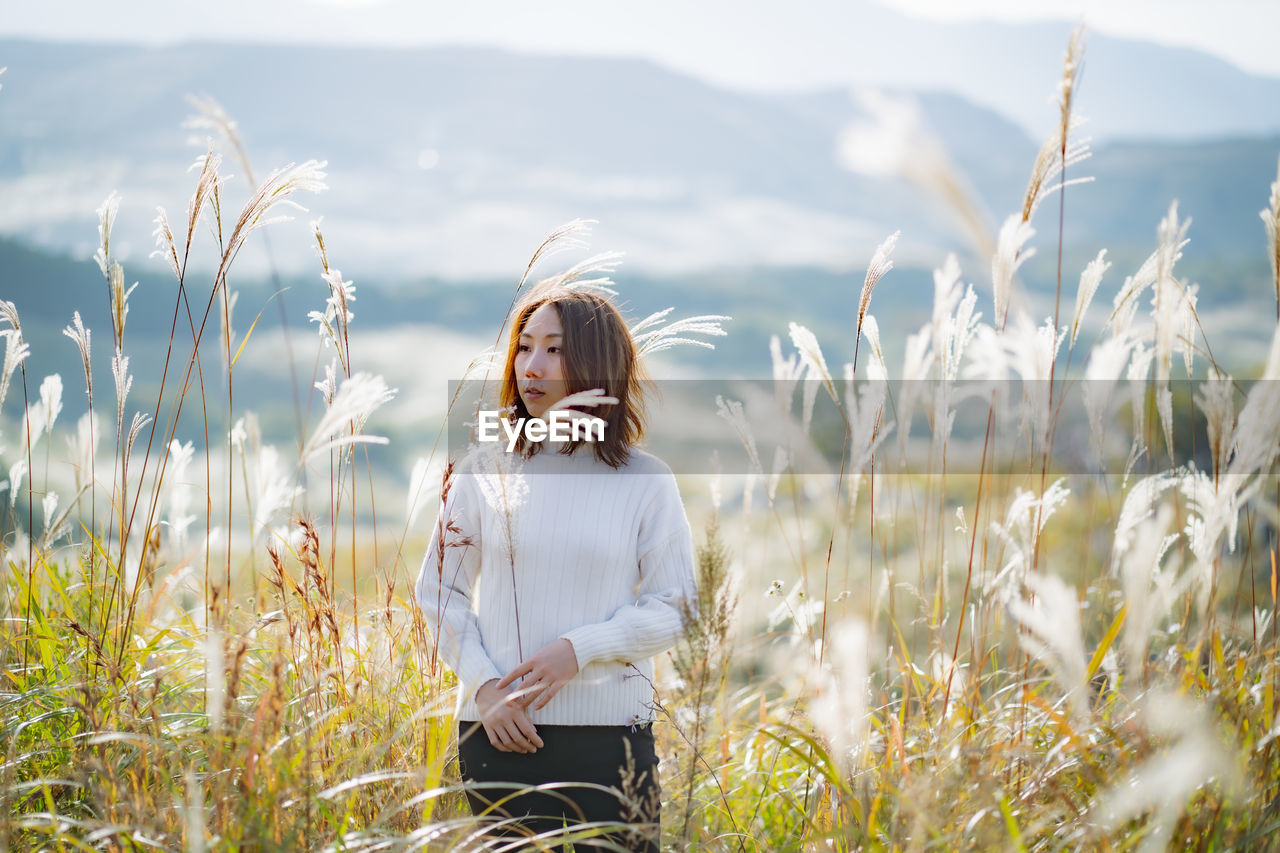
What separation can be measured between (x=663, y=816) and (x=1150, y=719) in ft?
3.57

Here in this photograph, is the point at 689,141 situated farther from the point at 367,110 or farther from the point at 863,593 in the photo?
the point at 863,593

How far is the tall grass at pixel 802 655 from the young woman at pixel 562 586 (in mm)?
114

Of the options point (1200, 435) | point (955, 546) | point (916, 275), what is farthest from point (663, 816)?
point (916, 275)

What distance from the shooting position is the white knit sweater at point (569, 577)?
5.66ft

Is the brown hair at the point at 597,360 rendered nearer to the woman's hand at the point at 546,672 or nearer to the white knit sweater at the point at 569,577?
the white knit sweater at the point at 569,577

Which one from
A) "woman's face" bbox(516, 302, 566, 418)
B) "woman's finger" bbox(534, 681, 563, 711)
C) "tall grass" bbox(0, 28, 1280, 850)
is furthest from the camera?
"woman's face" bbox(516, 302, 566, 418)

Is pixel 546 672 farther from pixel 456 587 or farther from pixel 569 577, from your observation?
pixel 456 587

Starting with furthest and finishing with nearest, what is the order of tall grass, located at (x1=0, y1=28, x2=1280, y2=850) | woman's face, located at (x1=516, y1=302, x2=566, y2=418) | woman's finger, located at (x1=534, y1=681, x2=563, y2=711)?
woman's face, located at (x1=516, y1=302, x2=566, y2=418) → woman's finger, located at (x1=534, y1=681, x2=563, y2=711) → tall grass, located at (x1=0, y1=28, x2=1280, y2=850)

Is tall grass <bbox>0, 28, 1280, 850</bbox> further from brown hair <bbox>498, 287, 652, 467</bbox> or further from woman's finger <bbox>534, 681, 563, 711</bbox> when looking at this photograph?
woman's finger <bbox>534, 681, 563, 711</bbox>

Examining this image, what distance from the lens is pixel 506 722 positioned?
1.65 meters

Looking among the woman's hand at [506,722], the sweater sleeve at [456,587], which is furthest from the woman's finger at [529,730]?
the sweater sleeve at [456,587]

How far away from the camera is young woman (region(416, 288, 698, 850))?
1.69m

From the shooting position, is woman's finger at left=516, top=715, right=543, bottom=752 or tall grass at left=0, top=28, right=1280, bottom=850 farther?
woman's finger at left=516, top=715, right=543, bottom=752

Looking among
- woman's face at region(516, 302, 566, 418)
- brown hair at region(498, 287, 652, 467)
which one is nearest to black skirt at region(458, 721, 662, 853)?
brown hair at region(498, 287, 652, 467)
